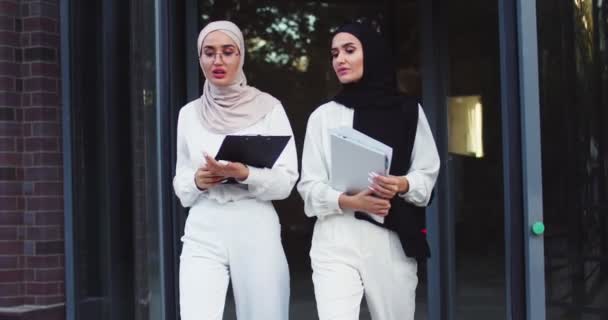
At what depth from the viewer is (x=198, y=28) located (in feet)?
17.6

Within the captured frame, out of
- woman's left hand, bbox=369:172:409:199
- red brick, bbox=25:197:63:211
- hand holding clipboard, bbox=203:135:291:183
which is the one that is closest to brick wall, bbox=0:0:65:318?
red brick, bbox=25:197:63:211

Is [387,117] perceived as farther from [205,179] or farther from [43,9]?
[43,9]

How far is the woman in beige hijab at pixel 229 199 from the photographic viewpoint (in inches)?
128

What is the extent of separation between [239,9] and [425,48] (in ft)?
14.5

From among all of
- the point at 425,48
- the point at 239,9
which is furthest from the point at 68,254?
the point at 239,9

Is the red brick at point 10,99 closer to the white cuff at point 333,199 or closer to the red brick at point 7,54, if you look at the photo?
the red brick at point 7,54

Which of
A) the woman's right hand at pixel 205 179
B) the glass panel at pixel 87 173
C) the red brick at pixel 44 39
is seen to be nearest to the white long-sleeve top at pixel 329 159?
the woman's right hand at pixel 205 179

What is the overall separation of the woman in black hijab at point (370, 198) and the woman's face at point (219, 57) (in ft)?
1.27

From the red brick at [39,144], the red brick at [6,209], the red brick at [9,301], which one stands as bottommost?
the red brick at [9,301]

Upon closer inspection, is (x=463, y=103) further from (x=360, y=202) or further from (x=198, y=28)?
(x=360, y=202)

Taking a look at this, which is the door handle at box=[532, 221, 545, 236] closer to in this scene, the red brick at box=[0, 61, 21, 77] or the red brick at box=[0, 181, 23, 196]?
the red brick at box=[0, 181, 23, 196]

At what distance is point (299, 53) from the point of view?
1024 cm

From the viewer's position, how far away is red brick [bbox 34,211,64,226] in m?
4.77

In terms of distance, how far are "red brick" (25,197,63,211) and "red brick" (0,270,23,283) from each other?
372mm
